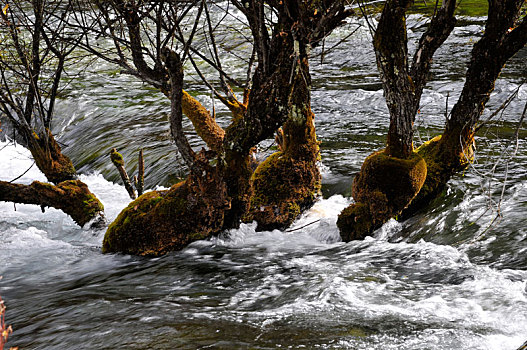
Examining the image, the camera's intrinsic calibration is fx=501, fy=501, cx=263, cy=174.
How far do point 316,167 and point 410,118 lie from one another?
1309 mm

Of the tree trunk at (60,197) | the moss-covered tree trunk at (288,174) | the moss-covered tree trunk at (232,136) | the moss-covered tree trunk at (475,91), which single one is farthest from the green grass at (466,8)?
the tree trunk at (60,197)

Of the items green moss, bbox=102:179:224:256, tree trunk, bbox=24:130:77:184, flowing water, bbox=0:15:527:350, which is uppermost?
tree trunk, bbox=24:130:77:184

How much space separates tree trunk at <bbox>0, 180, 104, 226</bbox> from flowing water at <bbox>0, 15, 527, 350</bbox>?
0.96ft

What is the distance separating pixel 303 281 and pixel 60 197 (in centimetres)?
292

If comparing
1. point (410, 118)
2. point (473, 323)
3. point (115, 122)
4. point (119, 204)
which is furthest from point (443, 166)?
point (115, 122)

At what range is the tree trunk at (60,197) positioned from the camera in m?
5.29

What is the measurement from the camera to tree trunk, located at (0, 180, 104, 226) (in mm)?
A: 5289

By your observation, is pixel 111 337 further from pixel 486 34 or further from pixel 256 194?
pixel 486 34

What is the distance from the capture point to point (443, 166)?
17.9 ft

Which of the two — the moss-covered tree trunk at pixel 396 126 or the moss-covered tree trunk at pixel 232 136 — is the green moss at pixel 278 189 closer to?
the moss-covered tree trunk at pixel 232 136

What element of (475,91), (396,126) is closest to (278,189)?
(396,126)

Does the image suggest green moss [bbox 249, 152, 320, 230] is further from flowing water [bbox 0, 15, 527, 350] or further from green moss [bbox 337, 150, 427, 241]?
green moss [bbox 337, 150, 427, 241]

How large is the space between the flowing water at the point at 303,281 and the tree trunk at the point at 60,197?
0.29 metres

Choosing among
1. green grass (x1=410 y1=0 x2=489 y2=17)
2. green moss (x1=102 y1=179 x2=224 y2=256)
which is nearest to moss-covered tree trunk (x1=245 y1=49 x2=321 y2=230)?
green moss (x1=102 y1=179 x2=224 y2=256)
